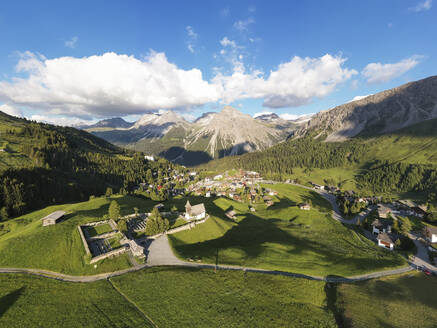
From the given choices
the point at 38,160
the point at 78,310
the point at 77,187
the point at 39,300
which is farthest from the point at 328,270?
the point at 38,160

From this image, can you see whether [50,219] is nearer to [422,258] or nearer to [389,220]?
[422,258]

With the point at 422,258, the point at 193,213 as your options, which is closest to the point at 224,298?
the point at 193,213

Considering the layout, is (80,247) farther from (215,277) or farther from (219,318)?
(219,318)

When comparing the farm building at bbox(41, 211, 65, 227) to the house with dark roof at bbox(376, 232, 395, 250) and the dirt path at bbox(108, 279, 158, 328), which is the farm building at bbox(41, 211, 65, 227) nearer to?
the dirt path at bbox(108, 279, 158, 328)

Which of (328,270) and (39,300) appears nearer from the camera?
(39,300)

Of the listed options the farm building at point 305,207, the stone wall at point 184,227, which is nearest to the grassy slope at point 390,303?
the stone wall at point 184,227

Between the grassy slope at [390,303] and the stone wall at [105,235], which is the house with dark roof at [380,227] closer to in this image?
the grassy slope at [390,303]
